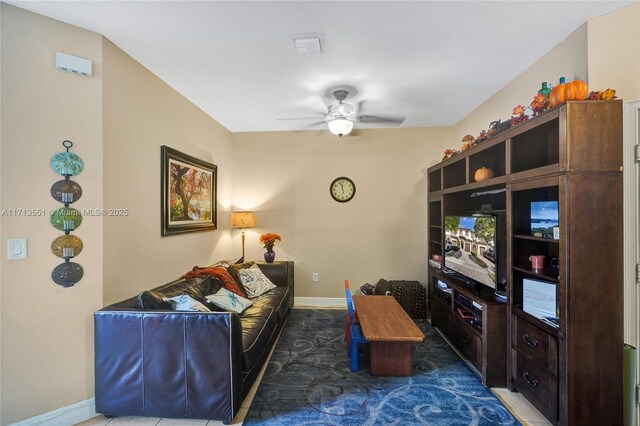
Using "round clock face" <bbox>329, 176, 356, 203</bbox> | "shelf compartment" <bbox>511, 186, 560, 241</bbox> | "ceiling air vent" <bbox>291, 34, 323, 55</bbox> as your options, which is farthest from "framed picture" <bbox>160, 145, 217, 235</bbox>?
"shelf compartment" <bbox>511, 186, 560, 241</bbox>

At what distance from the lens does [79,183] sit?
6.18 ft

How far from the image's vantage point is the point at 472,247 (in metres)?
2.63

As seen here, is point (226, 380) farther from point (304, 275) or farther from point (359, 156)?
point (359, 156)

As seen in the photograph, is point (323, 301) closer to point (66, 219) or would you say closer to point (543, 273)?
point (543, 273)

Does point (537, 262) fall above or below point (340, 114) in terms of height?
below

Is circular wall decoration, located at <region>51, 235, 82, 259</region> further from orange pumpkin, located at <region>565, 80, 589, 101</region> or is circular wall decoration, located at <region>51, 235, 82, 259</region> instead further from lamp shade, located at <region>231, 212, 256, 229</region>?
orange pumpkin, located at <region>565, 80, 589, 101</region>

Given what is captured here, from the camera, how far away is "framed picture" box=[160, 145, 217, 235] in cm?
267

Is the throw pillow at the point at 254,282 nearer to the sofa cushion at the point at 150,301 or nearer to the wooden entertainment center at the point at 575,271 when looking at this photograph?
the sofa cushion at the point at 150,301

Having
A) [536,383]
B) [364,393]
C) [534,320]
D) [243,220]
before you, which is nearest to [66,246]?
[243,220]

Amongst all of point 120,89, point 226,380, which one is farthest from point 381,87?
point 226,380

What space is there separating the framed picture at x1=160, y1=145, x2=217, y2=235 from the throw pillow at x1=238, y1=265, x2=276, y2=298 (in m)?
0.79

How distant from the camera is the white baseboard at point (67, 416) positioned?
5.67ft

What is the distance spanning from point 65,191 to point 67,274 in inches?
22.5

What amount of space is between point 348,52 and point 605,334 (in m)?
2.55
